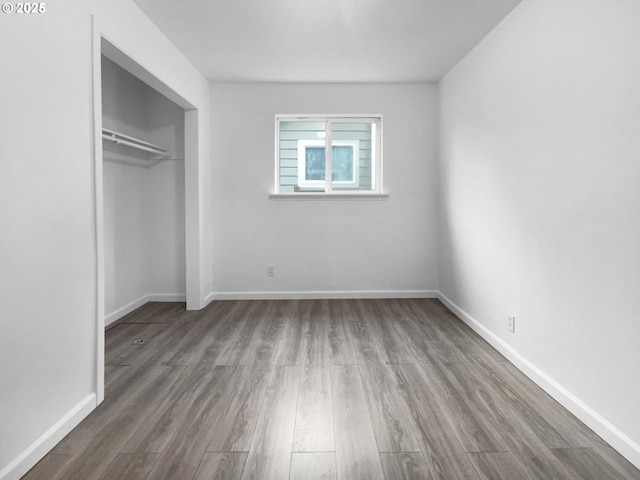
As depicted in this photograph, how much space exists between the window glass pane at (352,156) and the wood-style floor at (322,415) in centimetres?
197

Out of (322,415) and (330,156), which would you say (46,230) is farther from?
(330,156)

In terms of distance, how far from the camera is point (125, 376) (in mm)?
2627

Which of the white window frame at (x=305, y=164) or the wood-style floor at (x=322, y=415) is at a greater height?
the white window frame at (x=305, y=164)

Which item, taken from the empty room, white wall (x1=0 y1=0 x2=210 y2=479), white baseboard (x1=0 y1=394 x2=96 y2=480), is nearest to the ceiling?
the empty room

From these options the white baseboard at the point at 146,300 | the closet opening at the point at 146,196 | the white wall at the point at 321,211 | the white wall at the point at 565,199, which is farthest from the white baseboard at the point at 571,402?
the white baseboard at the point at 146,300

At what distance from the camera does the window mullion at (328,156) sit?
472 cm

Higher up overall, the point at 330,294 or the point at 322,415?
the point at 330,294

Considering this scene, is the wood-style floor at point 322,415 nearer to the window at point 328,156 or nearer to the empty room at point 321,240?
the empty room at point 321,240

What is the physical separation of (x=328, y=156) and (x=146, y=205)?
2.18 meters

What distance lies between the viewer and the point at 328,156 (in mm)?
Result: 4746

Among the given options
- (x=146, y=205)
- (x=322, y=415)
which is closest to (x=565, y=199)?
(x=322, y=415)

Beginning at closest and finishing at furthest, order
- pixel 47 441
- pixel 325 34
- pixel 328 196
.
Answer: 1. pixel 47 441
2. pixel 325 34
3. pixel 328 196

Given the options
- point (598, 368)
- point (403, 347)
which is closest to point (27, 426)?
point (403, 347)

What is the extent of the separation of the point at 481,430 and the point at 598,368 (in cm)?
67
